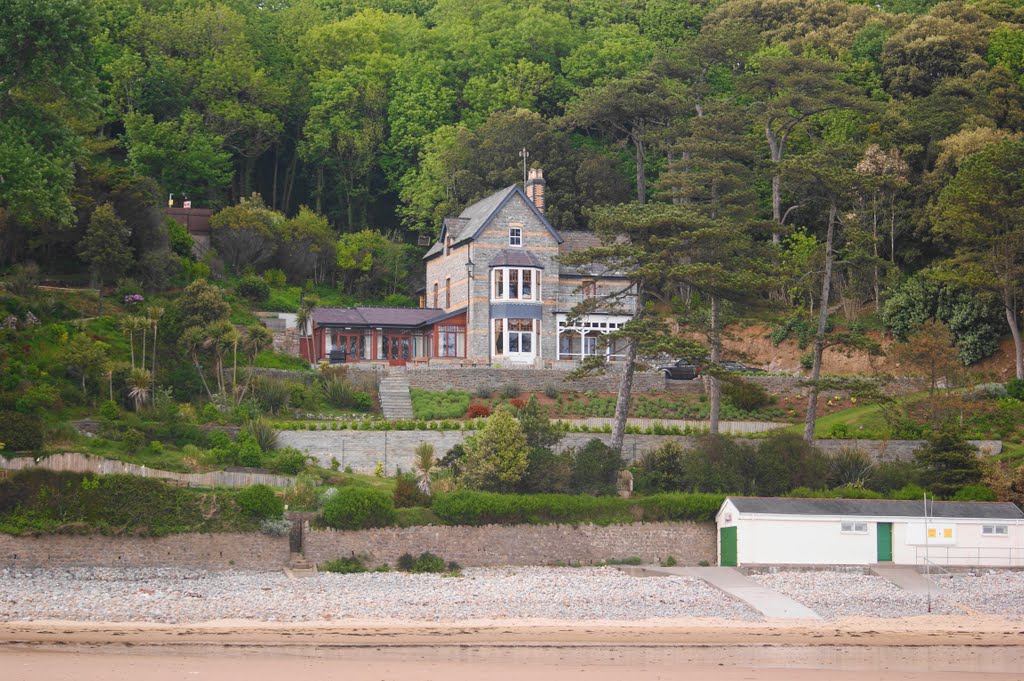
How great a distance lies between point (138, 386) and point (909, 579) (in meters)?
26.3

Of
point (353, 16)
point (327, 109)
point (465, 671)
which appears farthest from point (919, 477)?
point (353, 16)

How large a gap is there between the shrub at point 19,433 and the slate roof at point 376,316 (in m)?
23.8

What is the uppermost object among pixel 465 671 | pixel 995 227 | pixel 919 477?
pixel 995 227

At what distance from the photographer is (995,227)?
5425 cm

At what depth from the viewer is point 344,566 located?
119 feet

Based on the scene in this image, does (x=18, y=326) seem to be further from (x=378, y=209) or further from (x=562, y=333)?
(x=378, y=209)

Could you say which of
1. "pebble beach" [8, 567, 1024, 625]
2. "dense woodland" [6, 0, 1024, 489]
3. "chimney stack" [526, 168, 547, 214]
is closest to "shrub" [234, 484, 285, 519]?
"pebble beach" [8, 567, 1024, 625]

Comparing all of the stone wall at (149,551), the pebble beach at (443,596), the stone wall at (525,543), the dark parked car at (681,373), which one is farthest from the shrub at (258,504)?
the dark parked car at (681,373)

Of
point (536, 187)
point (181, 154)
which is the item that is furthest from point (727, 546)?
point (181, 154)

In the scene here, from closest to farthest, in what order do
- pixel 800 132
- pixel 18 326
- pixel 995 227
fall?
pixel 18 326
pixel 995 227
pixel 800 132

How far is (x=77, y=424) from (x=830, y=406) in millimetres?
29604

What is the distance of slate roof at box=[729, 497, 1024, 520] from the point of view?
38.6 meters

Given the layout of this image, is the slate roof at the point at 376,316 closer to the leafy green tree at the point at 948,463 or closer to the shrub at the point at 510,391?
the shrub at the point at 510,391

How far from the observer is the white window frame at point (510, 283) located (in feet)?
203
